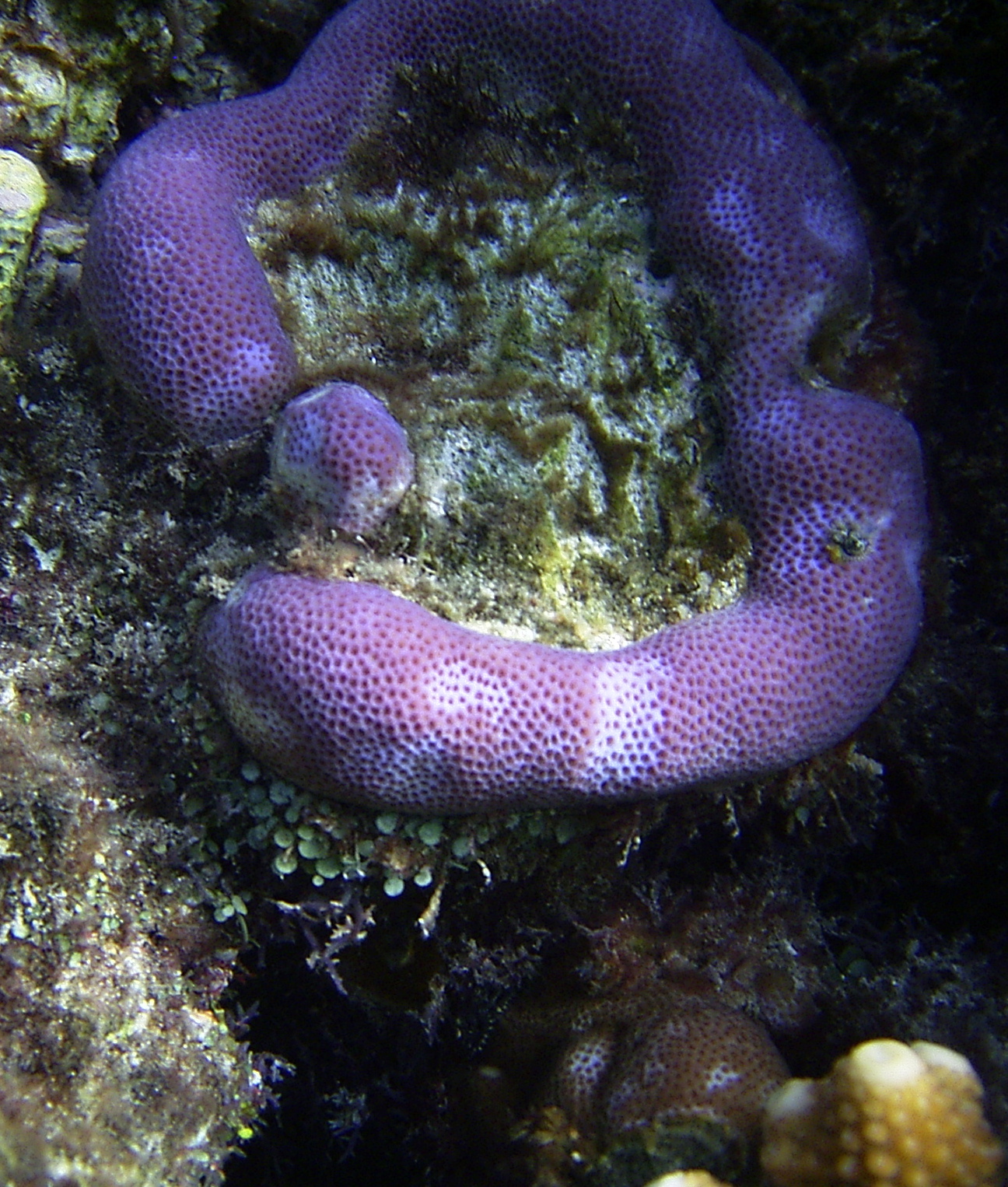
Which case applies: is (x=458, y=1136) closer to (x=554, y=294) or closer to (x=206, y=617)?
(x=206, y=617)

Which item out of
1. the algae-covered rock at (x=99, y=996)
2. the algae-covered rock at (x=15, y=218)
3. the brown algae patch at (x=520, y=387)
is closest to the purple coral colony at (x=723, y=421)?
the brown algae patch at (x=520, y=387)

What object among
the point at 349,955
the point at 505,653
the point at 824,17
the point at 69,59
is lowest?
the point at 349,955

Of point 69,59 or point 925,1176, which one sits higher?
point 69,59

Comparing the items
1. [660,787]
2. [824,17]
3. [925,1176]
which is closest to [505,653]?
[660,787]

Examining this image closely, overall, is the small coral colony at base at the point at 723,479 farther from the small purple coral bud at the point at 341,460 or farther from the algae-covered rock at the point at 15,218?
the algae-covered rock at the point at 15,218

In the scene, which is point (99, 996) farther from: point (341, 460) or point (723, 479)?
point (723, 479)

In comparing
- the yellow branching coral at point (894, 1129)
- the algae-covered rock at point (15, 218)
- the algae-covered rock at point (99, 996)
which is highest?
the algae-covered rock at point (15, 218)
